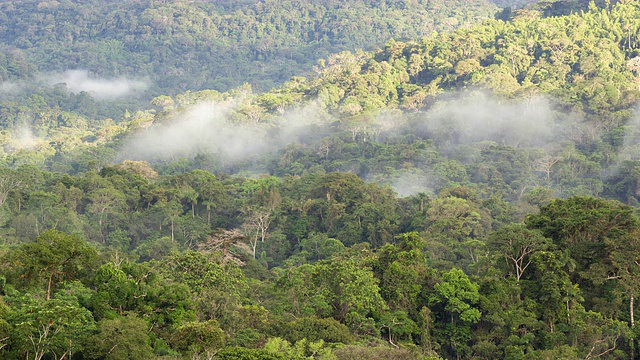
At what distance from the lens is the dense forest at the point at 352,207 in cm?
2686

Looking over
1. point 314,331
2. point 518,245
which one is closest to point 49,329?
point 314,331

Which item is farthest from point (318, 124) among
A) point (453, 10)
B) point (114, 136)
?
point (453, 10)

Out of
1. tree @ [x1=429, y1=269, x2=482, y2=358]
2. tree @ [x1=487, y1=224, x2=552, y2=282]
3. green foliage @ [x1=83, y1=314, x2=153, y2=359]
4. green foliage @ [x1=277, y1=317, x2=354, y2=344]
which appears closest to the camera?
green foliage @ [x1=83, y1=314, x2=153, y2=359]

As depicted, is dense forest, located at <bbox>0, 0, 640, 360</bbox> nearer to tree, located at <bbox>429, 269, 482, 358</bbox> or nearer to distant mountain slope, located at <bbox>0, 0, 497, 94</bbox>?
tree, located at <bbox>429, 269, 482, 358</bbox>

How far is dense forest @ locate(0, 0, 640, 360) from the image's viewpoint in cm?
2686

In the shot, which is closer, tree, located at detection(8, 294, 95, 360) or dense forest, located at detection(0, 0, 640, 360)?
tree, located at detection(8, 294, 95, 360)

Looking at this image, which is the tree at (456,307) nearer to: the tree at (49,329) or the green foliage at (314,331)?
the green foliage at (314,331)

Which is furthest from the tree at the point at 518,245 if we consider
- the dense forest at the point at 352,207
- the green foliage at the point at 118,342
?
the green foliage at the point at 118,342

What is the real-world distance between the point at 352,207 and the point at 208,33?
11864cm

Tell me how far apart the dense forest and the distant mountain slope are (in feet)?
35.0

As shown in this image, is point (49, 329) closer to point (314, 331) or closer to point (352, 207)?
point (314, 331)

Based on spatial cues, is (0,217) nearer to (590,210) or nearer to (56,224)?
(56,224)

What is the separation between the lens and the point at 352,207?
170 ft

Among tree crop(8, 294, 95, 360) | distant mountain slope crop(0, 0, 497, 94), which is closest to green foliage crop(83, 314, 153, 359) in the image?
tree crop(8, 294, 95, 360)
